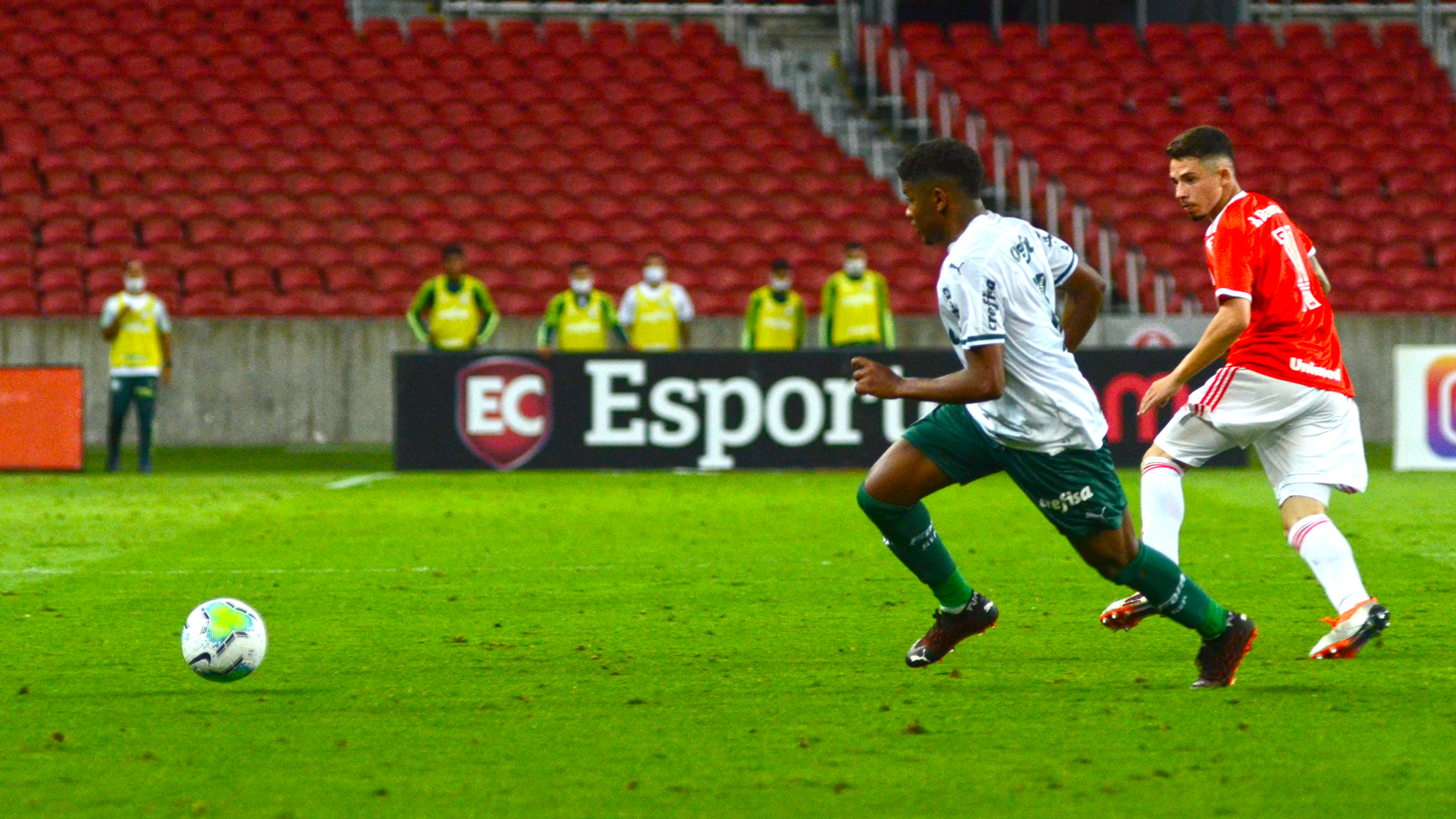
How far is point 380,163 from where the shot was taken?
23.5 meters

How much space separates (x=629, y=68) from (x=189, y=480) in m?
11.0

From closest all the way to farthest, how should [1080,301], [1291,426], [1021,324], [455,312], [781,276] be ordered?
[1021,324]
[1080,301]
[1291,426]
[455,312]
[781,276]

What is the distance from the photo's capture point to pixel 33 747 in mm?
4984

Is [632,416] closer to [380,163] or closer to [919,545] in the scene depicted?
[380,163]

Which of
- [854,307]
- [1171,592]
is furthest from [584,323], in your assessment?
[1171,592]

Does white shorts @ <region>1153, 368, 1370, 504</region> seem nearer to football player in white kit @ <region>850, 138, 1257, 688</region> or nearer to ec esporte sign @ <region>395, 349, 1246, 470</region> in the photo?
football player in white kit @ <region>850, 138, 1257, 688</region>

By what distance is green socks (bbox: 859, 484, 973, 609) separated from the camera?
620cm

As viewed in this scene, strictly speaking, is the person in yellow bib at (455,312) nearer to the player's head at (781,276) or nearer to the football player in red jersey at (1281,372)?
the player's head at (781,276)

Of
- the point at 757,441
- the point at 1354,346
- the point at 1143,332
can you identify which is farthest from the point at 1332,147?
the point at 757,441

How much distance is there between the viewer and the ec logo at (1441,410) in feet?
53.5

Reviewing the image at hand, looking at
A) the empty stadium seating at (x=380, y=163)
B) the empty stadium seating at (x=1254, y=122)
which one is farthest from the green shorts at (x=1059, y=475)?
the empty stadium seating at (x=1254, y=122)

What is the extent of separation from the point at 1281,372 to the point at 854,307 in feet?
40.2

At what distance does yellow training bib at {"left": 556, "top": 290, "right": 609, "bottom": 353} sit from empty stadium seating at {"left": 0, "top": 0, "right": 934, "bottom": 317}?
3.09 meters

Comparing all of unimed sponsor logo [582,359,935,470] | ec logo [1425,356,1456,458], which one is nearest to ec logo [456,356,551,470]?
unimed sponsor logo [582,359,935,470]
